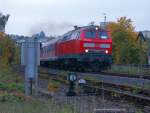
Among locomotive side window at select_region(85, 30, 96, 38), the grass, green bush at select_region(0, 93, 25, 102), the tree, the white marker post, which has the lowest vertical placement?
green bush at select_region(0, 93, 25, 102)

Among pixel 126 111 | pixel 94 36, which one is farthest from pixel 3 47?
pixel 126 111

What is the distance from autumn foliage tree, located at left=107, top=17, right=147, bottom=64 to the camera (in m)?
63.6

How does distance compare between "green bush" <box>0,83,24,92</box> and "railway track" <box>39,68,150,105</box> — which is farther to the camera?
"green bush" <box>0,83,24,92</box>

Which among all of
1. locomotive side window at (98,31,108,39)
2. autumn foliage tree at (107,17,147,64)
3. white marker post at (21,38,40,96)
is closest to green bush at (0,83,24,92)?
white marker post at (21,38,40,96)

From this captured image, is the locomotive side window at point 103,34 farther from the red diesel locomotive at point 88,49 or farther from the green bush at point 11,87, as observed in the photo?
the green bush at point 11,87

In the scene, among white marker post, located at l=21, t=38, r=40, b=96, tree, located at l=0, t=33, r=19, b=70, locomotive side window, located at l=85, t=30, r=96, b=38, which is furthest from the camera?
tree, located at l=0, t=33, r=19, b=70

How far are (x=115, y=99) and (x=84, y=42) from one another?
1779cm

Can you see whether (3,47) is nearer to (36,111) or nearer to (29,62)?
(29,62)

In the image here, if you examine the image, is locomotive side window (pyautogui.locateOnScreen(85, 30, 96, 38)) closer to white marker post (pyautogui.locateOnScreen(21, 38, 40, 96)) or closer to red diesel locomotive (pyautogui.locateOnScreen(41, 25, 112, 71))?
red diesel locomotive (pyautogui.locateOnScreen(41, 25, 112, 71))

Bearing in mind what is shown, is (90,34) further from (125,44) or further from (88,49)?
(125,44)

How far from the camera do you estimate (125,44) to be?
65250 millimetres

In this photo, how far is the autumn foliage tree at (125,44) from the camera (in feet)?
209

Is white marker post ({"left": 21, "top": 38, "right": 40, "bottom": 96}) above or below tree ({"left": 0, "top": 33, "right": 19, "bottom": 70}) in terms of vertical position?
below

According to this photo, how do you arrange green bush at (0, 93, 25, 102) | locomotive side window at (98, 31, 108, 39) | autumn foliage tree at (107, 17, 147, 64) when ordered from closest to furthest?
1. green bush at (0, 93, 25, 102)
2. locomotive side window at (98, 31, 108, 39)
3. autumn foliage tree at (107, 17, 147, 64)
